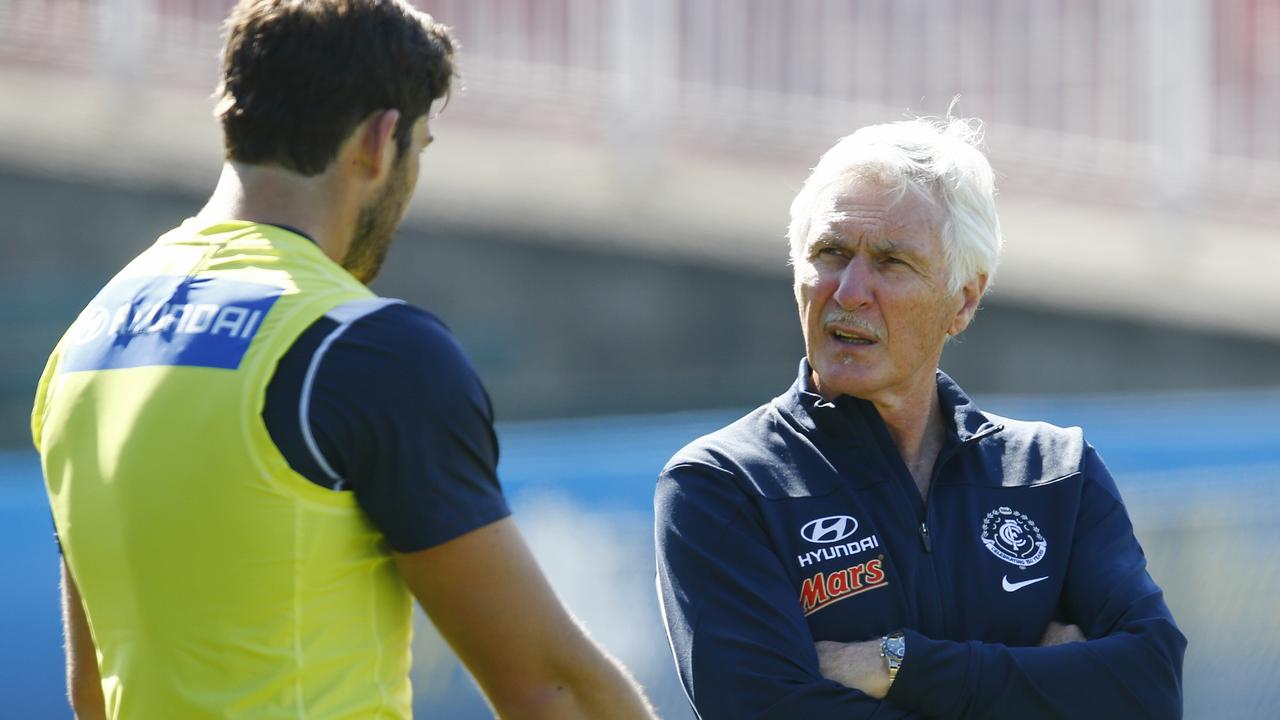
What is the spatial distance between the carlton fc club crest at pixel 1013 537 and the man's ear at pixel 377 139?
120 centimetres

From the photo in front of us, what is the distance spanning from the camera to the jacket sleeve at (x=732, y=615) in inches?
90.4

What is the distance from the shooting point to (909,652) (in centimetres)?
230

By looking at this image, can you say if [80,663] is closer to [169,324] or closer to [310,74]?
[169,324]

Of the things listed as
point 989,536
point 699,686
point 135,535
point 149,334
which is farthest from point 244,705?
point 989,536

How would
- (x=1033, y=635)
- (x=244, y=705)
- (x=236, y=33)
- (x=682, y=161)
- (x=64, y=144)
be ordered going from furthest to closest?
1. (x=682, y=161)
2. (x=64, y=144)
3. (x=1033, y=635)
4. (x=236, y=33)
5. (x=244, y=705)

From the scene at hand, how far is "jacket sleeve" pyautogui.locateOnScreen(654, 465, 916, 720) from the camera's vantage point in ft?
7.53

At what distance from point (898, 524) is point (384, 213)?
3.36ft

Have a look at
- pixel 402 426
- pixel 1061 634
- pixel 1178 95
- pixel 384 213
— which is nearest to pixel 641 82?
pixel 1178 95

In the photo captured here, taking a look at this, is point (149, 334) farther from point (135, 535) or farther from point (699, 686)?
point (699, 686)

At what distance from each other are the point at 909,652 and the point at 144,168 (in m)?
5.48

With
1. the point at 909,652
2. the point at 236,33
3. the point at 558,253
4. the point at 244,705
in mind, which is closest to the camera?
the point at 244,705

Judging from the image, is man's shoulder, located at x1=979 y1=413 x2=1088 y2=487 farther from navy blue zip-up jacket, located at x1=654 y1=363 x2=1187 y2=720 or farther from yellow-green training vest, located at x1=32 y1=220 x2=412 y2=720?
yellow-green training vest, located at x1=32 y1=220 x2=412 y2=720

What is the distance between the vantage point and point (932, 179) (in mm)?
2598

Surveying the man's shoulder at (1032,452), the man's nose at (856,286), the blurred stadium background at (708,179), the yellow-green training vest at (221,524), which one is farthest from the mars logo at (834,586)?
the blurred stadium background at (708,179)
